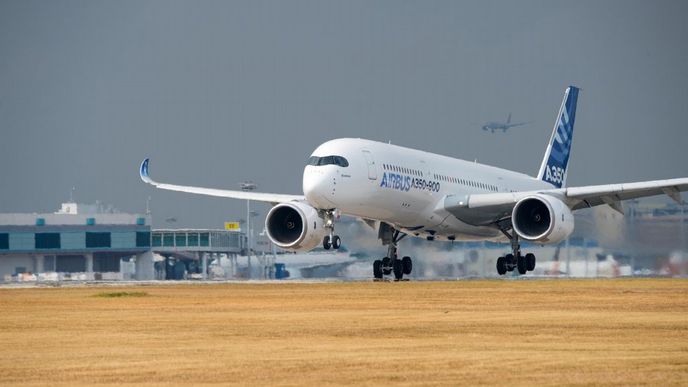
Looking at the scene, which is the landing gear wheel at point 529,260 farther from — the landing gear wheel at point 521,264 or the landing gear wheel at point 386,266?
the landing gear wheel at point 386,266

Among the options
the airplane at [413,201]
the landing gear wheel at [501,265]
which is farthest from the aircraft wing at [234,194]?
the landing gear wheel at [501,265]

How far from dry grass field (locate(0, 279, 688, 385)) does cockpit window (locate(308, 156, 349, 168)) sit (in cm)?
1006

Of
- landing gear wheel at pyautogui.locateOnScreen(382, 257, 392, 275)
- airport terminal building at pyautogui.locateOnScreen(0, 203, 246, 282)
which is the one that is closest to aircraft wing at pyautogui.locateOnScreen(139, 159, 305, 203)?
landing gear wheel at pyautogui.locateOnScreen(382, 257, 392, 275)

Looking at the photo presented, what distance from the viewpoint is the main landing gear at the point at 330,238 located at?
46219 mm

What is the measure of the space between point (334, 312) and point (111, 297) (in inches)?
452

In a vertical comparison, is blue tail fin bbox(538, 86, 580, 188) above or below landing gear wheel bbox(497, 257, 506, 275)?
above

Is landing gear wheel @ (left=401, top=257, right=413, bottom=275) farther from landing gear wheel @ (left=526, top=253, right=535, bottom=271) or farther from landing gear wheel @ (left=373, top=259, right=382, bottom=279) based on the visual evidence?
landing gear wheel @ (left=526, top=253, right=535, bottom=271)

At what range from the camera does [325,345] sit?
21.8 metres

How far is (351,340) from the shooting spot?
22.7 meters

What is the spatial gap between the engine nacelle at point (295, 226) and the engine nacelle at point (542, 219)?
24.1 ft

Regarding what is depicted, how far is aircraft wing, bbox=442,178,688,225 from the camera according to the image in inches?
2026

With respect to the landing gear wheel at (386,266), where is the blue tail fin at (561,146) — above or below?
above

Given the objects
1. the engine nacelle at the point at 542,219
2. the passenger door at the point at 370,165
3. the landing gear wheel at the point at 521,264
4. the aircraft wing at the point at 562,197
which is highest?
the passenger door at the point at 370,165

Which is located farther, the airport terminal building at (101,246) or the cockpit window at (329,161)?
the airport terminal building at (101,246)
